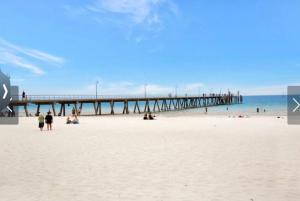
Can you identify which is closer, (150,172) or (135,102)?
(150,172)

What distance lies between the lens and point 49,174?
946 cm

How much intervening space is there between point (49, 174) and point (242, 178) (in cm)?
459

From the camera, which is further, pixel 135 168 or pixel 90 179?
pixel 135 168

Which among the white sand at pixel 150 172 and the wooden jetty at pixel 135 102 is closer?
the white sand at pixel 150 172

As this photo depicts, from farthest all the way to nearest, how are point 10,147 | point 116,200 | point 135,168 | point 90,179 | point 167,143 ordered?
point 167,143
point 10,147
point 135,168
point 90,179
point 116,200

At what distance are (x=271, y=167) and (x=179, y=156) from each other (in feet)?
10.0

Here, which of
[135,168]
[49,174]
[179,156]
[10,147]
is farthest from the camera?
[10,147]

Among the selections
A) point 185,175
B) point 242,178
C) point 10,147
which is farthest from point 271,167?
point 10,147

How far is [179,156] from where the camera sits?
40.4ft

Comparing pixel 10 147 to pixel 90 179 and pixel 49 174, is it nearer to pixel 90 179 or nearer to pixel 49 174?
pixel 49 174

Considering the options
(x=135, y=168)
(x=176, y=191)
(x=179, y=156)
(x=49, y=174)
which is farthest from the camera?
(x=179, y=156)

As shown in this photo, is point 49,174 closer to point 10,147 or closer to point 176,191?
point 176,191

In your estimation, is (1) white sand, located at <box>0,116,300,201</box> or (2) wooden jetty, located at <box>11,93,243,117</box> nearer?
(1) white sand, located at <box>0,116,300,201</box>

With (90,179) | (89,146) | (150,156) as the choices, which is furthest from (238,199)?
(89,146)
